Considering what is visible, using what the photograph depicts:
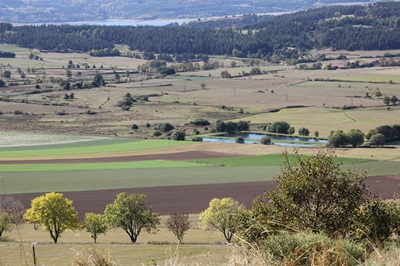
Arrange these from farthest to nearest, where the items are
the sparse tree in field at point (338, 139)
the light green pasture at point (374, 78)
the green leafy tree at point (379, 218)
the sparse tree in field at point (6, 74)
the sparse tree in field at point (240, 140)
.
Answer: the sparse tree in field at point (6, 74) → the light green pasture at point (374, 78) → the sparse tree in field at point (240, 140) → the sparse tree in field at point (338, 139) → the green leafy tree at point (379, 218)

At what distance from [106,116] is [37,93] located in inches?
1192

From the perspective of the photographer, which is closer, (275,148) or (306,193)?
(306,193)

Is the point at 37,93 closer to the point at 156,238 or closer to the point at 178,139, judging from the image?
the point at 178,139

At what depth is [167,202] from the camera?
49062 millimetres

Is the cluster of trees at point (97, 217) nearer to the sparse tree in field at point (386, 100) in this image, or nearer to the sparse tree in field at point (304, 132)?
the sparse tree in field at point (304, 132)

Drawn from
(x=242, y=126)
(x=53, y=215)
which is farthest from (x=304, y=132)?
(x=53, y=215)

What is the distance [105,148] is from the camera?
7606 cm

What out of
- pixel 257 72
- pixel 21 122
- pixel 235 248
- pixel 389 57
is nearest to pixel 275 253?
pixel 235 248

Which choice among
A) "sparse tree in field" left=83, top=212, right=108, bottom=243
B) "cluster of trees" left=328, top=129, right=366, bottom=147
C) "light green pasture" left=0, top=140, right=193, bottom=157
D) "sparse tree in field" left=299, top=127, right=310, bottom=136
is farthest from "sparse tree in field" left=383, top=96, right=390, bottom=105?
"sparse tree in field" left=83, top=212, right=108, bottom=243

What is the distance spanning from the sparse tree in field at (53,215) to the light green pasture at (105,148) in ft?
95.2

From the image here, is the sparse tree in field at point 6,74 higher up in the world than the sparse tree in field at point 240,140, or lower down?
lower down

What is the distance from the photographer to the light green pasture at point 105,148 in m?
72.5

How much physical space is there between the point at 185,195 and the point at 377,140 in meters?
30.9

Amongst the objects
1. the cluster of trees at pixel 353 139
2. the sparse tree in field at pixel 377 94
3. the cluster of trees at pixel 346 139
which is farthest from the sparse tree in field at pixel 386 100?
the cluster of trees at pixel 346 139
